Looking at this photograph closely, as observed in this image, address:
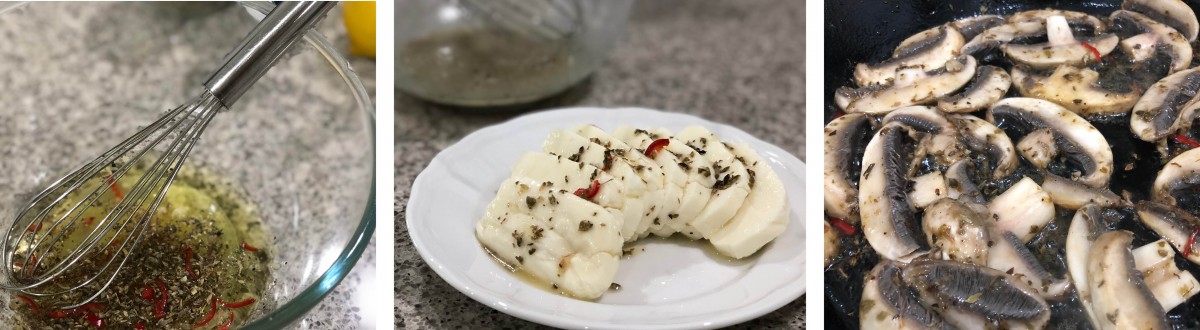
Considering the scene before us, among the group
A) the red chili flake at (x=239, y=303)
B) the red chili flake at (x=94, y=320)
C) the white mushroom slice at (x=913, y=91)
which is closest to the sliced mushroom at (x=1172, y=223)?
the white mushroom slice at (x=913, y=91)

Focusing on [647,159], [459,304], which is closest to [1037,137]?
[647,159]

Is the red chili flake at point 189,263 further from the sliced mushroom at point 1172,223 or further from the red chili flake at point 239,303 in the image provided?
the sliced mushroom at point 1172,223

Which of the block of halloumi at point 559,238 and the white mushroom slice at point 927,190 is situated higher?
the block of halloumi at point 559,238

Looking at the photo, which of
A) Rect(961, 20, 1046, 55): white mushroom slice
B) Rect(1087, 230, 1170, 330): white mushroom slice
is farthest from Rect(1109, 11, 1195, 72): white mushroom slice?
Rect(1087, 230, 1170, 330): white mushroom slice

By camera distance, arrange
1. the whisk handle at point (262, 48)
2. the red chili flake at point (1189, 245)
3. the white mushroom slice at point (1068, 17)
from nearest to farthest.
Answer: the whisk handle at point (262, 48), the red chili flake at point (1189, 245), the white mushroom slice at point (1068, 17)

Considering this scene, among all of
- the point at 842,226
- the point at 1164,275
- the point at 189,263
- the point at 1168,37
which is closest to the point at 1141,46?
the point at 1168,37

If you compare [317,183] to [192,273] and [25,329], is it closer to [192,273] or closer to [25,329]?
[192,273]

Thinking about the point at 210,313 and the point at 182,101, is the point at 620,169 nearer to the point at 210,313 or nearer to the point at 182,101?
the point at 210,313
